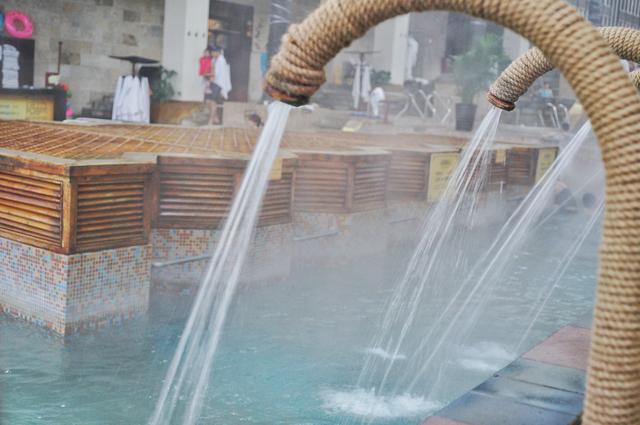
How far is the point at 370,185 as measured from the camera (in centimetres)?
757

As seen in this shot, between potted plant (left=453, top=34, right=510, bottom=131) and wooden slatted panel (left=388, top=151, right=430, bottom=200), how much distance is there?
8.32 meters

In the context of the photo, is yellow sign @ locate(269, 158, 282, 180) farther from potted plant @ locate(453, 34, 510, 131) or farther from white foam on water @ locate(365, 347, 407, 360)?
potted plant @ locate(453, 34, 510, 131)

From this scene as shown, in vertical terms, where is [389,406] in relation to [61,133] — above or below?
below

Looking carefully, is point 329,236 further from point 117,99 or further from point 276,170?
point 117,99

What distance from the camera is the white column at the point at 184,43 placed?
50.2 ft

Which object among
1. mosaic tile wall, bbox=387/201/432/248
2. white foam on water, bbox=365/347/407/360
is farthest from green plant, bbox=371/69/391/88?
white foam on water, bbox=365/347/407/360

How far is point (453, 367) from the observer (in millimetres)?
5090

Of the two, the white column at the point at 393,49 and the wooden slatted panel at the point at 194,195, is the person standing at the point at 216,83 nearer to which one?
the white column at the point at 393,49

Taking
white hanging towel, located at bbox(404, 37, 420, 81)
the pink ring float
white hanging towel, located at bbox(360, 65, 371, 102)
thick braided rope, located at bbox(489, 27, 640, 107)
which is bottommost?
thick braided rope, located at bbox(489, 27, 640, 107)

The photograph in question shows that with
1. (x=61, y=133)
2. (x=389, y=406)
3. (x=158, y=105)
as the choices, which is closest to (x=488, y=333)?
(x=389, y=406)

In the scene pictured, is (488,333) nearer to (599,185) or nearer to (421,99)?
(599,185)

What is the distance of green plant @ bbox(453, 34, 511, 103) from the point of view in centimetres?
1645

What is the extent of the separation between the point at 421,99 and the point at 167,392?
57.9 ft

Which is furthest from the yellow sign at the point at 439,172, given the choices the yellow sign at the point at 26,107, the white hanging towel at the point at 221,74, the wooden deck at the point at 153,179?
the white hanging towel at the point at 221,74
